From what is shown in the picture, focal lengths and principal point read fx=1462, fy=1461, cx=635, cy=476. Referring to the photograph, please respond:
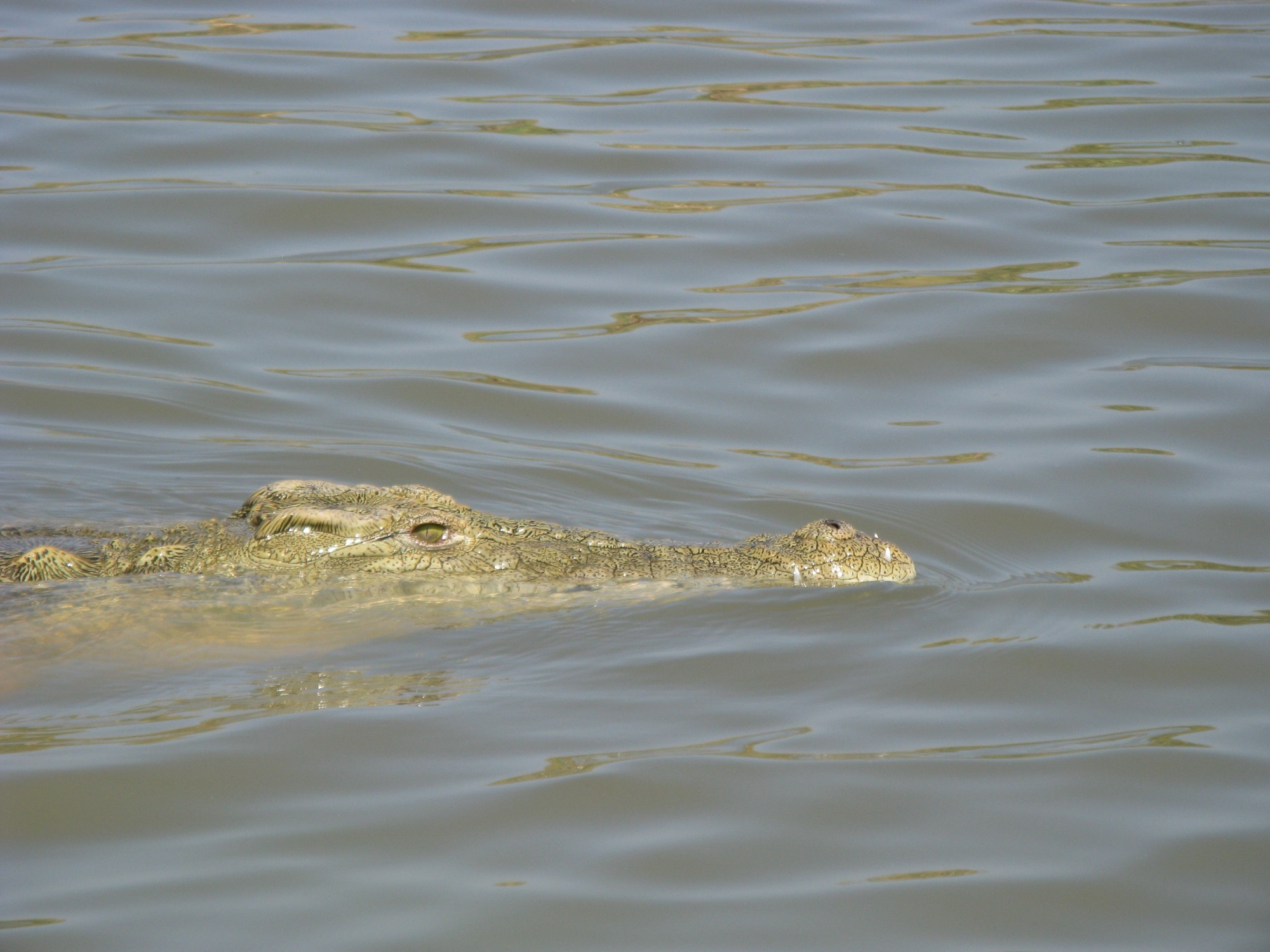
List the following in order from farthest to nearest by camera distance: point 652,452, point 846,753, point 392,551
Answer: point 652,452 < point 392,551 < point 846,753

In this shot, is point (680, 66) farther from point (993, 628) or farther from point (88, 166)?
point (993, 628)

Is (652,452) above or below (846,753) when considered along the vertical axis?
above

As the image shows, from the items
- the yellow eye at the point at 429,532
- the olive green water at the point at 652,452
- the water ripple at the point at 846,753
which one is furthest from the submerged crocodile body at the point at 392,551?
the water ripple at the point at 846,753

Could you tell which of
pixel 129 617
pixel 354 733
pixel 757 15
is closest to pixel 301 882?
pixel 354 733

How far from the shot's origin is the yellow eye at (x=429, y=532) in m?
5.43

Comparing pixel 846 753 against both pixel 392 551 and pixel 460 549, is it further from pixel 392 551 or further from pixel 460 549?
pixel 392 551

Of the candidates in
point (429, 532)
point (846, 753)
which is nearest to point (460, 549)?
point (429, 532)

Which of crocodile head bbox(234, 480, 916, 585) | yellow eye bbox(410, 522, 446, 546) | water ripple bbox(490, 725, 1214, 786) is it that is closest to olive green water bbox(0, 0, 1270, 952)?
water ripple bbox(490, 725, 1214, 786)

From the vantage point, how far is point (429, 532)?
214 inches

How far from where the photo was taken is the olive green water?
12.5 feet

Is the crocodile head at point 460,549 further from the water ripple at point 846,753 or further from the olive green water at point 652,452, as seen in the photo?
the water ripple at point 846,753

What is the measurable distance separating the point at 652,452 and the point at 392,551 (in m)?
1.99

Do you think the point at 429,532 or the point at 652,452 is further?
the point at 652,452

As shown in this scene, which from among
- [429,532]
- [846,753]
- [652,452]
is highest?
[429,532]
